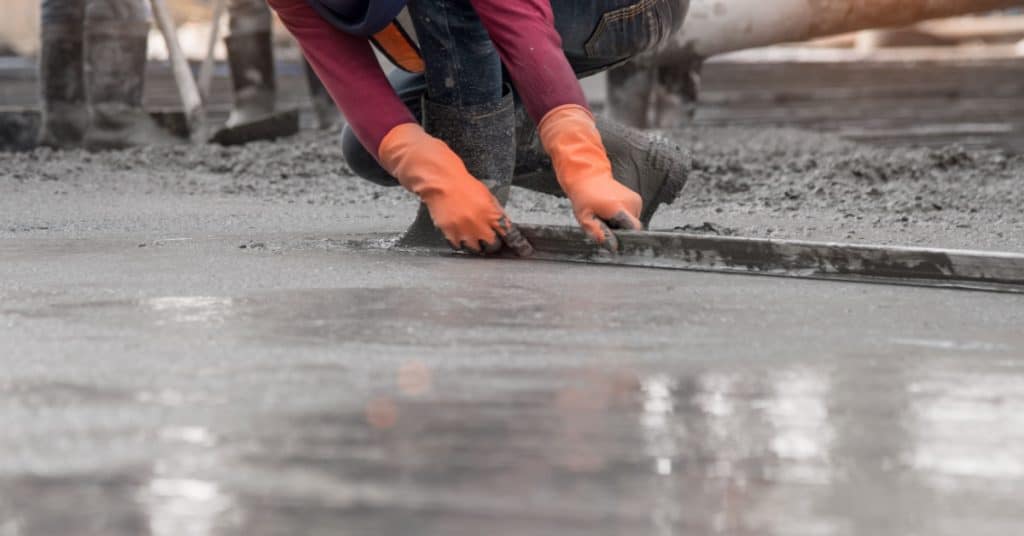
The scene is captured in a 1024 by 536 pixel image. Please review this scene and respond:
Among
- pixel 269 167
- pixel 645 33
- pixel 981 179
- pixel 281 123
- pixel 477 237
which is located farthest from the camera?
pixel 281 123

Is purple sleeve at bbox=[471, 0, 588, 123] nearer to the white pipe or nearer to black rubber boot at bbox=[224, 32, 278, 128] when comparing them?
the white pipe

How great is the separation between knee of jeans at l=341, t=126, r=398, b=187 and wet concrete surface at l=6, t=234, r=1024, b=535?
0.58 m

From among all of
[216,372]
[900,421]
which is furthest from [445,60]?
[900,421]

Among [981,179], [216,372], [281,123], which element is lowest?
[281,123]

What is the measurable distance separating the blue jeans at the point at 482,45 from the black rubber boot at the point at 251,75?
2.67 m

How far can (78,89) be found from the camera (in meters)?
4.88

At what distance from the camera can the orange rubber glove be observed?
92.4 inches

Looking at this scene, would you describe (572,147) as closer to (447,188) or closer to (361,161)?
(447,188)

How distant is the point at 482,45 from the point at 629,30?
0.41 metres

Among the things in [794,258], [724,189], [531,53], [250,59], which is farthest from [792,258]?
[250,59]

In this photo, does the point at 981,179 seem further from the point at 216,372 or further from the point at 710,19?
the point at 216,372

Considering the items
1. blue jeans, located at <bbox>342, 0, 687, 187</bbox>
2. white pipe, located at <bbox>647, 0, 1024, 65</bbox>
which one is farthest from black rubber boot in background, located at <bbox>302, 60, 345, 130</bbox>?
blue jeans, located at <bbox>342, 0, 687, 187</bbox>

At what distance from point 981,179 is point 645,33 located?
4.68 ft

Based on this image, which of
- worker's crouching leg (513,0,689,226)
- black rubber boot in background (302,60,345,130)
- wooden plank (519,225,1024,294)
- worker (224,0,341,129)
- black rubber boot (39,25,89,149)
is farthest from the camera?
black rubber boot in background (302,60,345,130)
